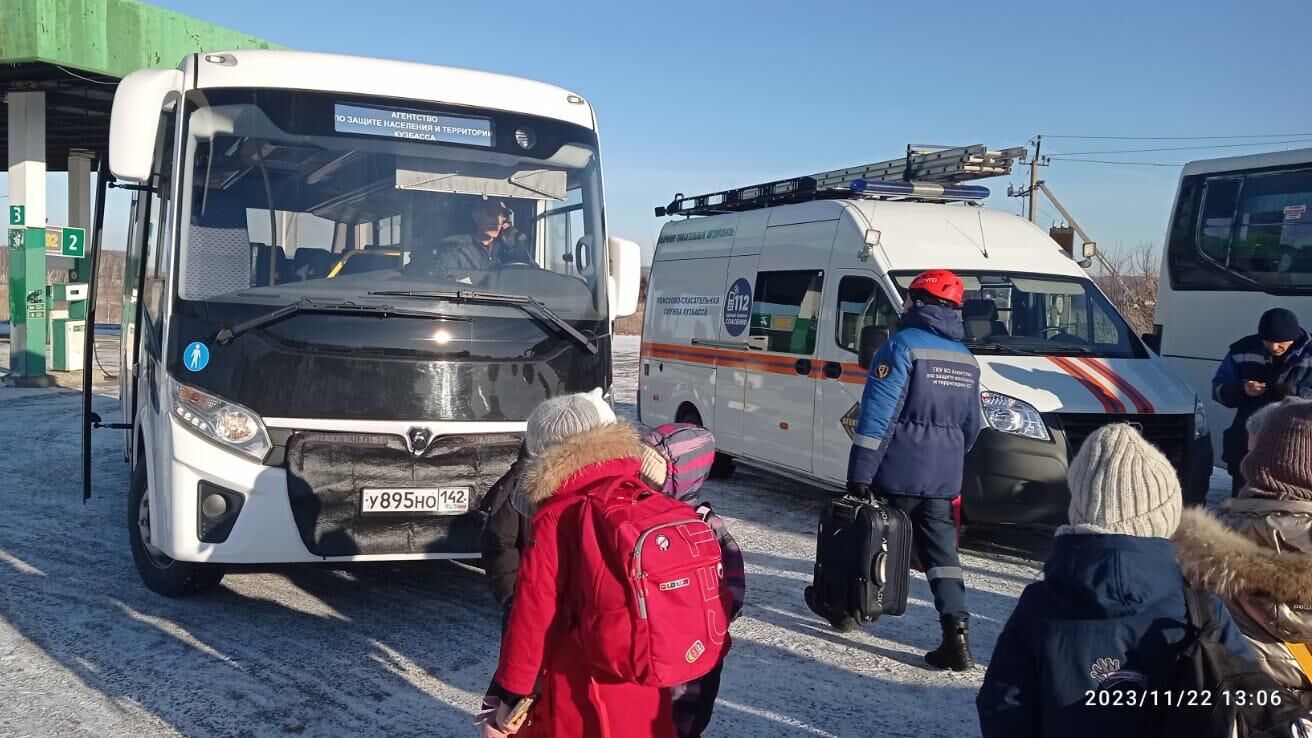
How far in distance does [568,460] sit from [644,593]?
40cm

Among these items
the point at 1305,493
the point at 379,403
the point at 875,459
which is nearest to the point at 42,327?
the point at 379,403

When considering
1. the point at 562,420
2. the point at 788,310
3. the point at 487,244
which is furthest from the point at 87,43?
the point at 562,420

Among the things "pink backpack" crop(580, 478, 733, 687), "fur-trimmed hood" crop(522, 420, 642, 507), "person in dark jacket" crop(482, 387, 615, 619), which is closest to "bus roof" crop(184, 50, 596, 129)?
"person in dark jacket" crop(482, 387, 615, 619)

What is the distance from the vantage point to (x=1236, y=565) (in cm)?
241

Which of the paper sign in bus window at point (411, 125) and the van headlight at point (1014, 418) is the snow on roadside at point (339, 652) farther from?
the paper sign in bus window at point (411, 125)

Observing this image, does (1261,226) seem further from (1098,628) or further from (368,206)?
(1098,628)

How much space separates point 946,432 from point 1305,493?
2384 mm

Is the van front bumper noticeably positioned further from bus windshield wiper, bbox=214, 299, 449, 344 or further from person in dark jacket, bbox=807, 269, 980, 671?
bus windshield wiper, bbox=214, 299, 449, 344

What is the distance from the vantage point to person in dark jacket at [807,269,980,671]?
16.3ft

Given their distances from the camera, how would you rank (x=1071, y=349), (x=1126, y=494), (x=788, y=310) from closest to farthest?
(x=1126, y=494) < (x=1071, y=349) < (x=788, y=310)

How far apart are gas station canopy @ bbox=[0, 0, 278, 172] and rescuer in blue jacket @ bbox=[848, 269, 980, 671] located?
11666 mm

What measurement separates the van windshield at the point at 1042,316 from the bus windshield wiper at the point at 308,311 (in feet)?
12.7

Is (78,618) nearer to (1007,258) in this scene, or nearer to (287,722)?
(287,722)

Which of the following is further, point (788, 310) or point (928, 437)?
point (788, 310)
